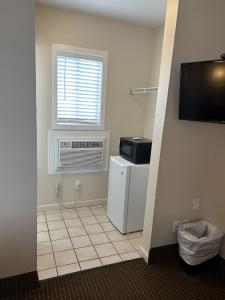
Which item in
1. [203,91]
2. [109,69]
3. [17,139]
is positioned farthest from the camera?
[109,69]

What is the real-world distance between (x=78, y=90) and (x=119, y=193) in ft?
4.59

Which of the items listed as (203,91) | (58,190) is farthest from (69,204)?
(203,91)

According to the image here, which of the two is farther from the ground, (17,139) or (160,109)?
(160,109)

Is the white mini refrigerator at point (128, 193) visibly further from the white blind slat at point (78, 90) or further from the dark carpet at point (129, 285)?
the white blind slat at point (78, 90)

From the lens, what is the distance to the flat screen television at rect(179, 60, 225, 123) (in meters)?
1.64

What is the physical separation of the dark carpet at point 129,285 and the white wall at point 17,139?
23 centimetres

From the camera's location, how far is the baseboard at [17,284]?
1.69 metres

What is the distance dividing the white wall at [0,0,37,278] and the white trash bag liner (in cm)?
128

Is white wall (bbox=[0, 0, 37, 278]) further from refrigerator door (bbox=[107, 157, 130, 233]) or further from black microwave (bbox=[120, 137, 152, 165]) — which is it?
black microwave (bbox=[120, 137, 152, 165])

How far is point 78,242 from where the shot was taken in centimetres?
242

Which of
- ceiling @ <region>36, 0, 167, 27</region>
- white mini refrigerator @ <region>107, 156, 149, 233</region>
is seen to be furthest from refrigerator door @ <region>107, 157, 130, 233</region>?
ceiling @ <region>36, 0, 167, 27</region>

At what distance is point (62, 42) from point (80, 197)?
2051mm

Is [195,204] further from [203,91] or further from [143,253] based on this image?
[203,91]

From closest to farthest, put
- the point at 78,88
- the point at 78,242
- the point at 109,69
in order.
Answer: the point at 78,242 < the point at 78,88 < the point at 109,69
